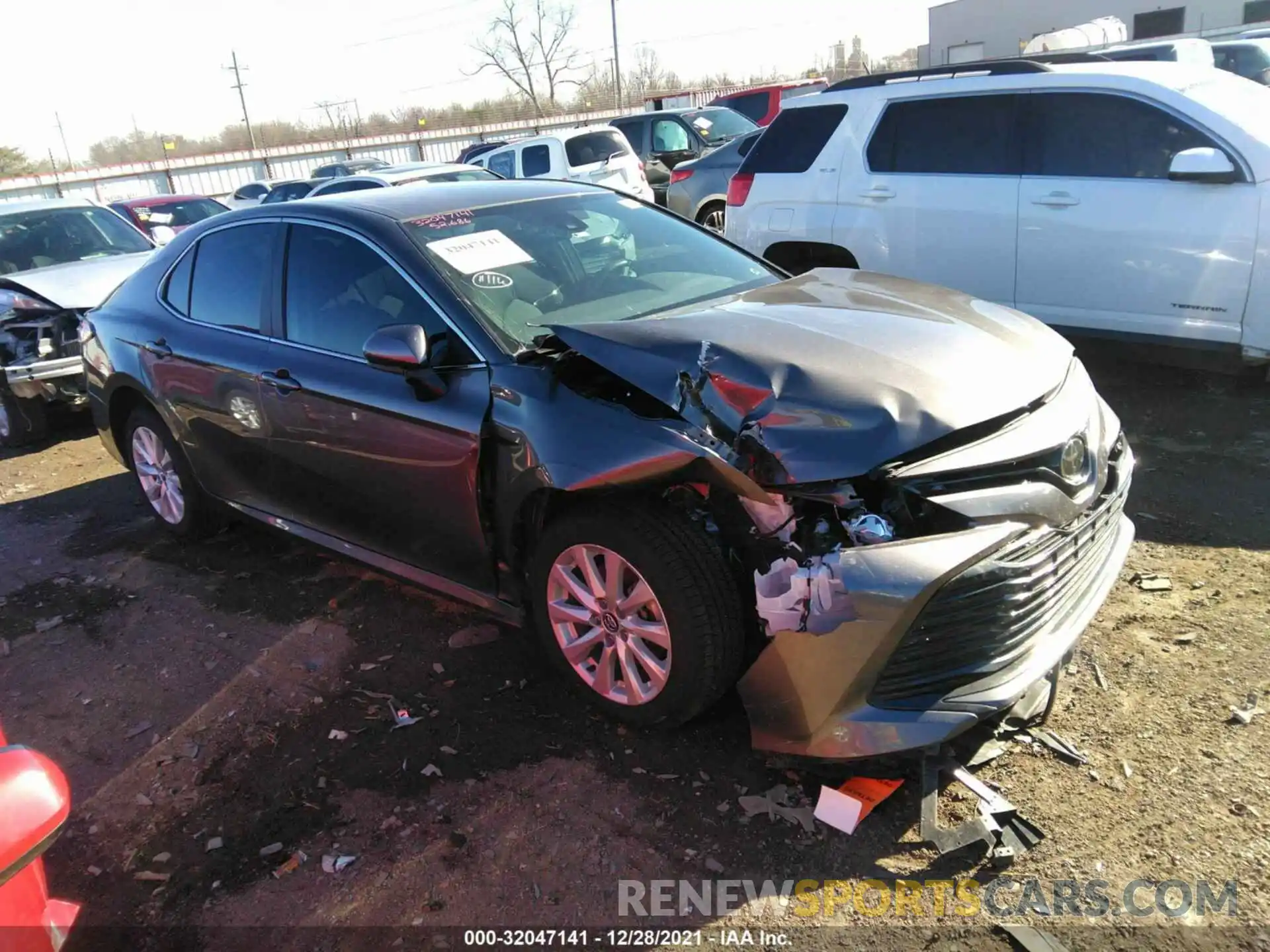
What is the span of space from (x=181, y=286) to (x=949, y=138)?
4.86 m

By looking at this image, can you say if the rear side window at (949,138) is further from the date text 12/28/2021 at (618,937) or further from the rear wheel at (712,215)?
the date text 12/28/2021 at (618,937)

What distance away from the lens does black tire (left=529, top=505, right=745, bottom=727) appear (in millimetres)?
2713

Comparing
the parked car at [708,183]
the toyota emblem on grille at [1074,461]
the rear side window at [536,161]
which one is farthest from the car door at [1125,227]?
the rear side window at [536,161]

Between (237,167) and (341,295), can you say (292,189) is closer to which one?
(341,295)

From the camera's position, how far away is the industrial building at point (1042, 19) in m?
31.3

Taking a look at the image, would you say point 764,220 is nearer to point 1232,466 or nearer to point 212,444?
point 1232,466

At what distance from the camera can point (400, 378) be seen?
134 inches

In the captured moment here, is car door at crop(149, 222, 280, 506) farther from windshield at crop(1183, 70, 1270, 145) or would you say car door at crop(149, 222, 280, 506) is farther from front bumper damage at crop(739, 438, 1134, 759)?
windshield at crop(1183, 70, 1270, 145)

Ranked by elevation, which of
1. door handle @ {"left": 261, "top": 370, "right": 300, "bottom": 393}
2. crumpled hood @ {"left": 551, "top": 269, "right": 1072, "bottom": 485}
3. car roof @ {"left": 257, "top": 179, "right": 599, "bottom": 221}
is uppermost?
car roof @ {"left": 257, "top": 179, "right": 599, "bottom": 221}

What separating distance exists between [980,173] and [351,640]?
191 inches

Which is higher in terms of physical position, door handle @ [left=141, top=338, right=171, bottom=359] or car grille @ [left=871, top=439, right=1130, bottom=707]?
door handle @ [left=141, top=338, right=171, bottom=359]

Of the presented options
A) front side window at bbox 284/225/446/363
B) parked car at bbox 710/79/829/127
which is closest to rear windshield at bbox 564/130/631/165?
parked car at bbox 710/79/829/127

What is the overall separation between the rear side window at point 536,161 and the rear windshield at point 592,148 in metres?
0.43

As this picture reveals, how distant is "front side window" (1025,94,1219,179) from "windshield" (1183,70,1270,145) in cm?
18
